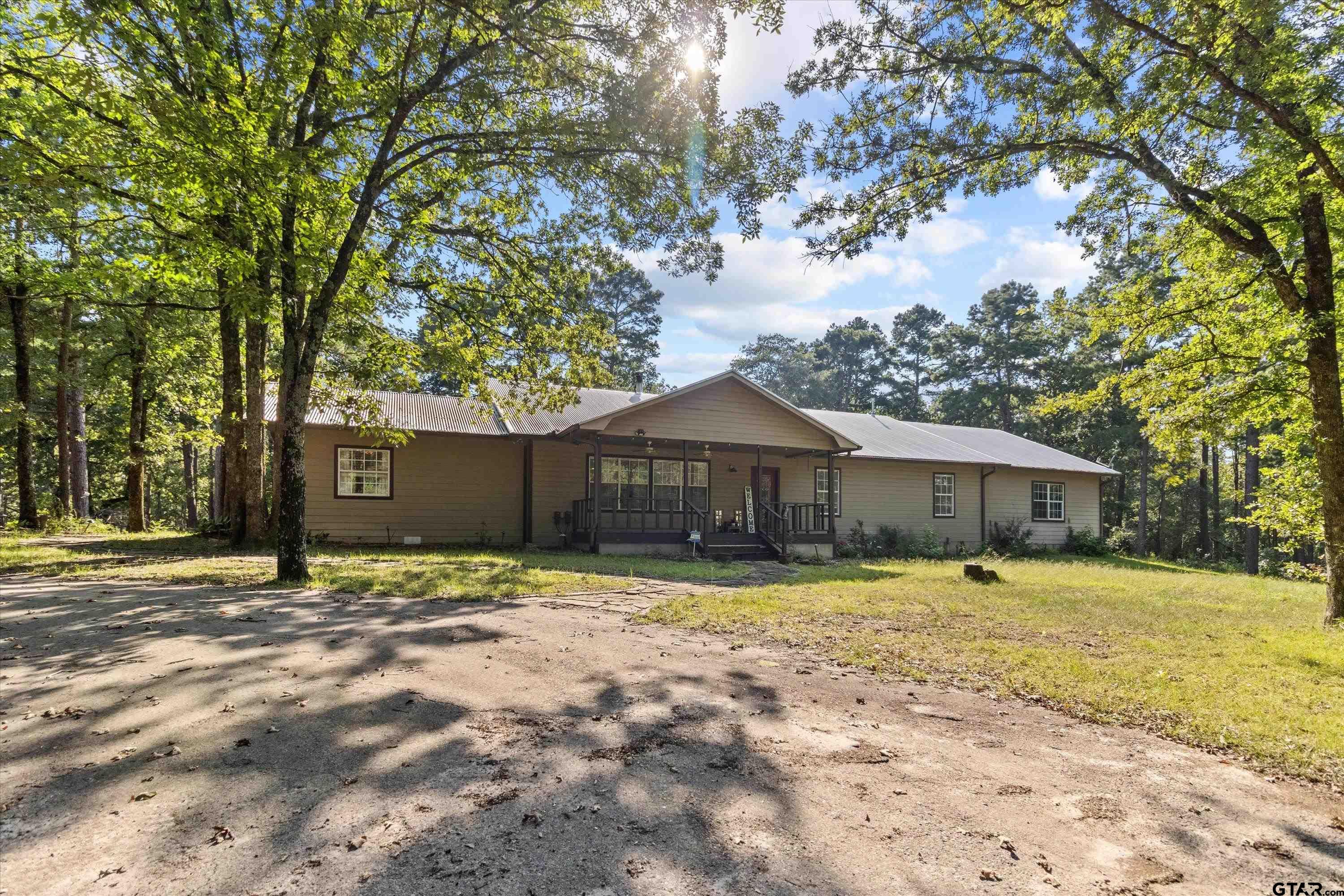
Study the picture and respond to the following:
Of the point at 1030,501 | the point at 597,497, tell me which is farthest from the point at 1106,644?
the point at 1030,501

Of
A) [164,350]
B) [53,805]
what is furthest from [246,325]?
[53,805]

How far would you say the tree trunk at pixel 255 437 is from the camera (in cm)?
1265

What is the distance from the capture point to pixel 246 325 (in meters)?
12.9

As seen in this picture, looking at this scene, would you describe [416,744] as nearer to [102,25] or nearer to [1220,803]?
[1220,803]

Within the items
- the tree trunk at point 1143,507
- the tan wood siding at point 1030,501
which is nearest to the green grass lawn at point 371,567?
the tan wood siding at point 1030,501

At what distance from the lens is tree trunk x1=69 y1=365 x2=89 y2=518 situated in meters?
18.4

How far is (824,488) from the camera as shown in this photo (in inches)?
789

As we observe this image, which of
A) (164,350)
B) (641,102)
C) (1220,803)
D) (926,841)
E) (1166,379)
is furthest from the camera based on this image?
(164,350)

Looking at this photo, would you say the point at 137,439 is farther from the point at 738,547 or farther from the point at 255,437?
the point at 738,547

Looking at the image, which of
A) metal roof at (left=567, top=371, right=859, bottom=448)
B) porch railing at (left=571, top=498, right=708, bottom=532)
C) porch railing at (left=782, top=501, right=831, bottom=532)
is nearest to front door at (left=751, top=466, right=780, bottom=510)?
porch railing at (left=782, top=501, right=831, bottom=532)

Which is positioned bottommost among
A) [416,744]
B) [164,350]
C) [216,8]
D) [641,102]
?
[416,744]

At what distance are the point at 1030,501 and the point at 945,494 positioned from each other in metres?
4.00

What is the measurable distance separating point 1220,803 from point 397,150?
12.1m

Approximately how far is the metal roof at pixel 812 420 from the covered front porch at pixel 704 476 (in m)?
0.49
